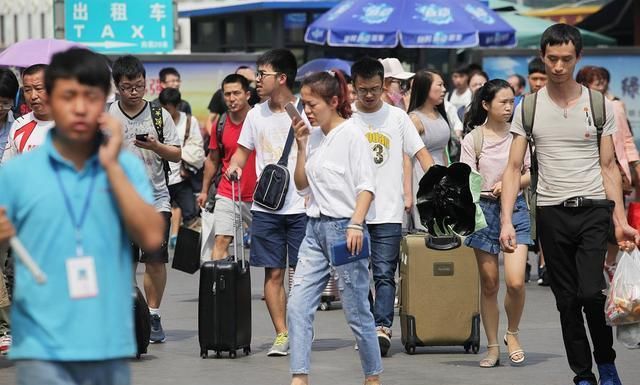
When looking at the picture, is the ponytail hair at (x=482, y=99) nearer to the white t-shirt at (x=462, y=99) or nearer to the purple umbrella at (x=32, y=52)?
the purple umbrella at (x=32, y=52)

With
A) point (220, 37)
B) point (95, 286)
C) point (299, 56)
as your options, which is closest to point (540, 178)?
point (95, 286)

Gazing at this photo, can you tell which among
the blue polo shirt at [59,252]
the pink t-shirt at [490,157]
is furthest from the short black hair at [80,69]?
the pink t-shirt at [490,157]

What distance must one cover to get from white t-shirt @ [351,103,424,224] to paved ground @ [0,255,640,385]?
95 centimetres

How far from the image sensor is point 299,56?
98.6ft

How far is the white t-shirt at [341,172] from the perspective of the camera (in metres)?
7.85

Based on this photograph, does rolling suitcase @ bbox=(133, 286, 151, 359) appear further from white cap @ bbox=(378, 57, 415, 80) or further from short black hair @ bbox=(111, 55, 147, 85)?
white cap @ bbox=(378, 57, 415, 80)

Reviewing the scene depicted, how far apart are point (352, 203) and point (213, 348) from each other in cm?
209

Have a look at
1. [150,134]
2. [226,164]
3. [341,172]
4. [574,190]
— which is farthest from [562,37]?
[226,164]

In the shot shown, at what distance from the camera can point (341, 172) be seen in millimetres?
7848

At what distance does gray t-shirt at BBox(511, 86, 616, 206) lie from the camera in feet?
25.7

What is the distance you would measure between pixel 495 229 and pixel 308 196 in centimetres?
151

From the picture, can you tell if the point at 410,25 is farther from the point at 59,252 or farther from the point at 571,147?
the point at 59,252

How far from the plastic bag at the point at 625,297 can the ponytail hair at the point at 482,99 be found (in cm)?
177

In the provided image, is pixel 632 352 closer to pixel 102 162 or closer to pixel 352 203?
pixel 352 203
